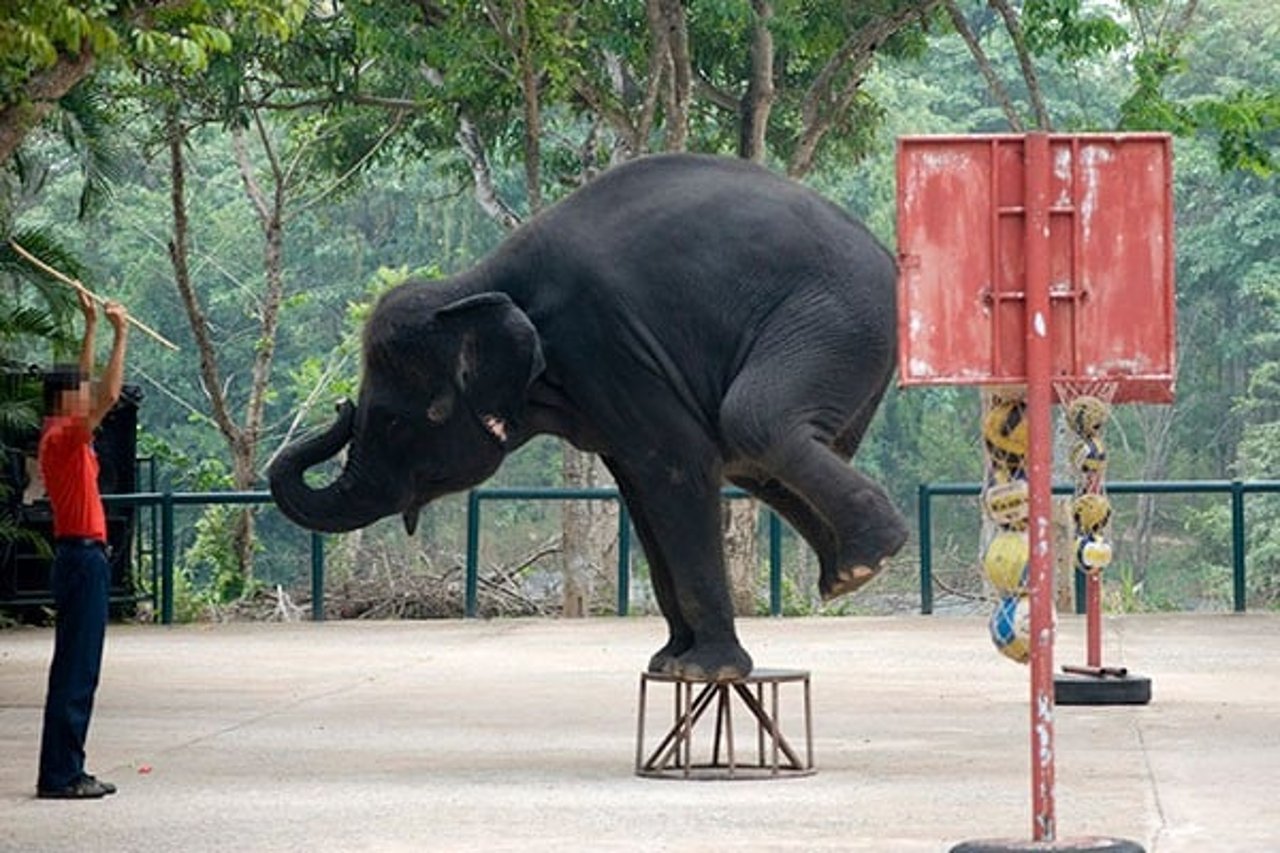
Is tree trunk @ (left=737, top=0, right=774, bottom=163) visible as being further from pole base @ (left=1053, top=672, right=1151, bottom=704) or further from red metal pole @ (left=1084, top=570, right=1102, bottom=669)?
pole base @ (left=1053, top=672, right=1151, bottom=704)

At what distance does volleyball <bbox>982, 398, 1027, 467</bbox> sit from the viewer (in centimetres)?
1304

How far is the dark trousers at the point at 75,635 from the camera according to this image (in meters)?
11.6

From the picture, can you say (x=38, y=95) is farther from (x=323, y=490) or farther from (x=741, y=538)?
(x=741, y=538)

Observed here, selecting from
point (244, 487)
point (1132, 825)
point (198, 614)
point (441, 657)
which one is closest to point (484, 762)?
point (1132, 825)

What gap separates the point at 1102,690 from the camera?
1541 cm

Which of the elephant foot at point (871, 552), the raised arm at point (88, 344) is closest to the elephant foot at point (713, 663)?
the elephant foot at point (871, 552)

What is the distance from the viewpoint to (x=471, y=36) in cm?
2623

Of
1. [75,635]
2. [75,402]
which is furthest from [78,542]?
[75,402]

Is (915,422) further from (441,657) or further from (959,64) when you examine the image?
(441,657)

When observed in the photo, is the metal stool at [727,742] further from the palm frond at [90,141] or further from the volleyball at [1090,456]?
the palm frond at [90,141]

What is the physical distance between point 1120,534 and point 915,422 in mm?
4040

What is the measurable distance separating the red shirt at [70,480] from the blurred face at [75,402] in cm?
3

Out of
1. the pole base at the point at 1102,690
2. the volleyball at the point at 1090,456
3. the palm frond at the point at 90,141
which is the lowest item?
the pole base at the point at 1102,690

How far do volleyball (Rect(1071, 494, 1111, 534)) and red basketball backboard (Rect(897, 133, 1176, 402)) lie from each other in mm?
6265
